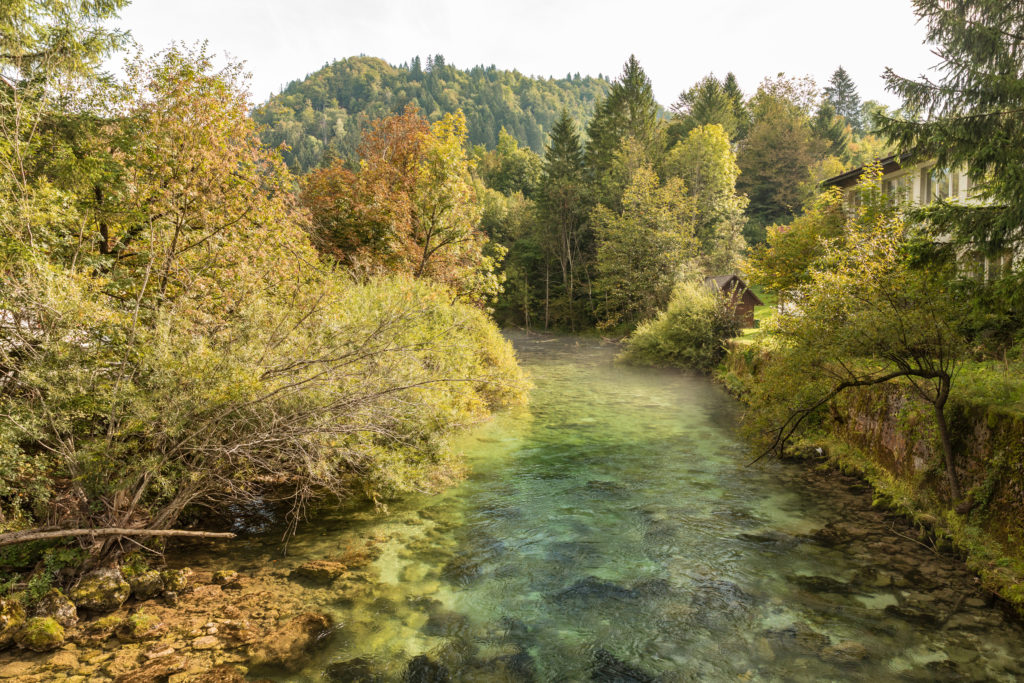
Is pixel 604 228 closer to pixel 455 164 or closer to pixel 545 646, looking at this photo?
pixel 455 164

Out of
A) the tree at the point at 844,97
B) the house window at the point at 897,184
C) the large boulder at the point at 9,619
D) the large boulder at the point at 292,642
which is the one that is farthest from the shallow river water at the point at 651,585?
the tree at the point at 844,97

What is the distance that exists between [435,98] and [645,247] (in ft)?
486

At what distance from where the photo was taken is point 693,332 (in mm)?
28250

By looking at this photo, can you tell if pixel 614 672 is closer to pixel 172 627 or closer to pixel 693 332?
pixel 172 627

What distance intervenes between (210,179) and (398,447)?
598 cm

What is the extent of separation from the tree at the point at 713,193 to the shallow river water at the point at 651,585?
35925 millimetres

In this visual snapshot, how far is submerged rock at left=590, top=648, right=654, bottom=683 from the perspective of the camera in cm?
598

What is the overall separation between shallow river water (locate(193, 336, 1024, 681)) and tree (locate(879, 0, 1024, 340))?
4291mm

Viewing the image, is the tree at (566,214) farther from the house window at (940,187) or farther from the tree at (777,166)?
the house window at (940,187)

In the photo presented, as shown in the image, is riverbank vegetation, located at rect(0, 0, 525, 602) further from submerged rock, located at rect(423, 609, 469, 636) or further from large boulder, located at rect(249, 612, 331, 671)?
submerged rock, located at rect(423, 609, 469, 636)

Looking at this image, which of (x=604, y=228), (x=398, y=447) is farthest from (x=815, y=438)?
(x=604, y=228)

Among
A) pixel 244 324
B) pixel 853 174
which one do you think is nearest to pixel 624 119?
pixel 853 174

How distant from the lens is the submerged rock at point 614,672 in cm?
598

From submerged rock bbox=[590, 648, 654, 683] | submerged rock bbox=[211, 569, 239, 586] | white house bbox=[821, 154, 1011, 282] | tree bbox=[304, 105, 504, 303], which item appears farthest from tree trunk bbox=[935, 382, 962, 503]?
tree bbox=[304, 105, 504, 303]
